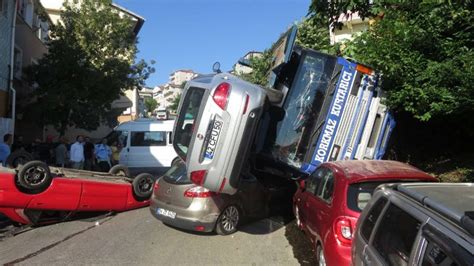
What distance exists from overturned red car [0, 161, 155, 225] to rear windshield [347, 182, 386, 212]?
5.45 m

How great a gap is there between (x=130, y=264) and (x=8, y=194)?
2.83 meters

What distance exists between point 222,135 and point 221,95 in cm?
64

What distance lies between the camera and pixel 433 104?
8.68 metres

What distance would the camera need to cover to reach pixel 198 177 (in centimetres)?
775

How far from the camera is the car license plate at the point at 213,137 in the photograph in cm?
768

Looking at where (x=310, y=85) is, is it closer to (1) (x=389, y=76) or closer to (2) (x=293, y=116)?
(2) (x=293, y=116)

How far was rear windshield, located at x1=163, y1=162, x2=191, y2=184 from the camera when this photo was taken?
8.63 metres

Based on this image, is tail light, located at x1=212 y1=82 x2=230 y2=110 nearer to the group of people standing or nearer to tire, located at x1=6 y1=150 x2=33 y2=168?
tire, located at x1=6 y1=150 x2=33 y2=168

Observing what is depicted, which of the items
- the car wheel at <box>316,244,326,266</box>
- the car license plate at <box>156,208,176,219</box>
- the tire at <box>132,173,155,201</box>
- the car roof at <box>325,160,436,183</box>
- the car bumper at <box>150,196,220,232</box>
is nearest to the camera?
the car wheel at <box>316,244,326,266</box>

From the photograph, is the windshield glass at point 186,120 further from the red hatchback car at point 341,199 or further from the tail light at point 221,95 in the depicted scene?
the red hatchback car at point 341,199

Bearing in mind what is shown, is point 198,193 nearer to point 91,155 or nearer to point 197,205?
point 197,205

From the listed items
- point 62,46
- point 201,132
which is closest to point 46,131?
point 62,46

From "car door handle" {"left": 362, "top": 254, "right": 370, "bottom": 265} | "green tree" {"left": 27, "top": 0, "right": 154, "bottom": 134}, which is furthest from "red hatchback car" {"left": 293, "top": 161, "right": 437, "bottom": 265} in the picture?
"green tree" {"left": 27, "top": 0, "right": 154, "bottom": 134}

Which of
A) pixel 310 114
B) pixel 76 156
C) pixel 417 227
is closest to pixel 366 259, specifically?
pixel 417 227
